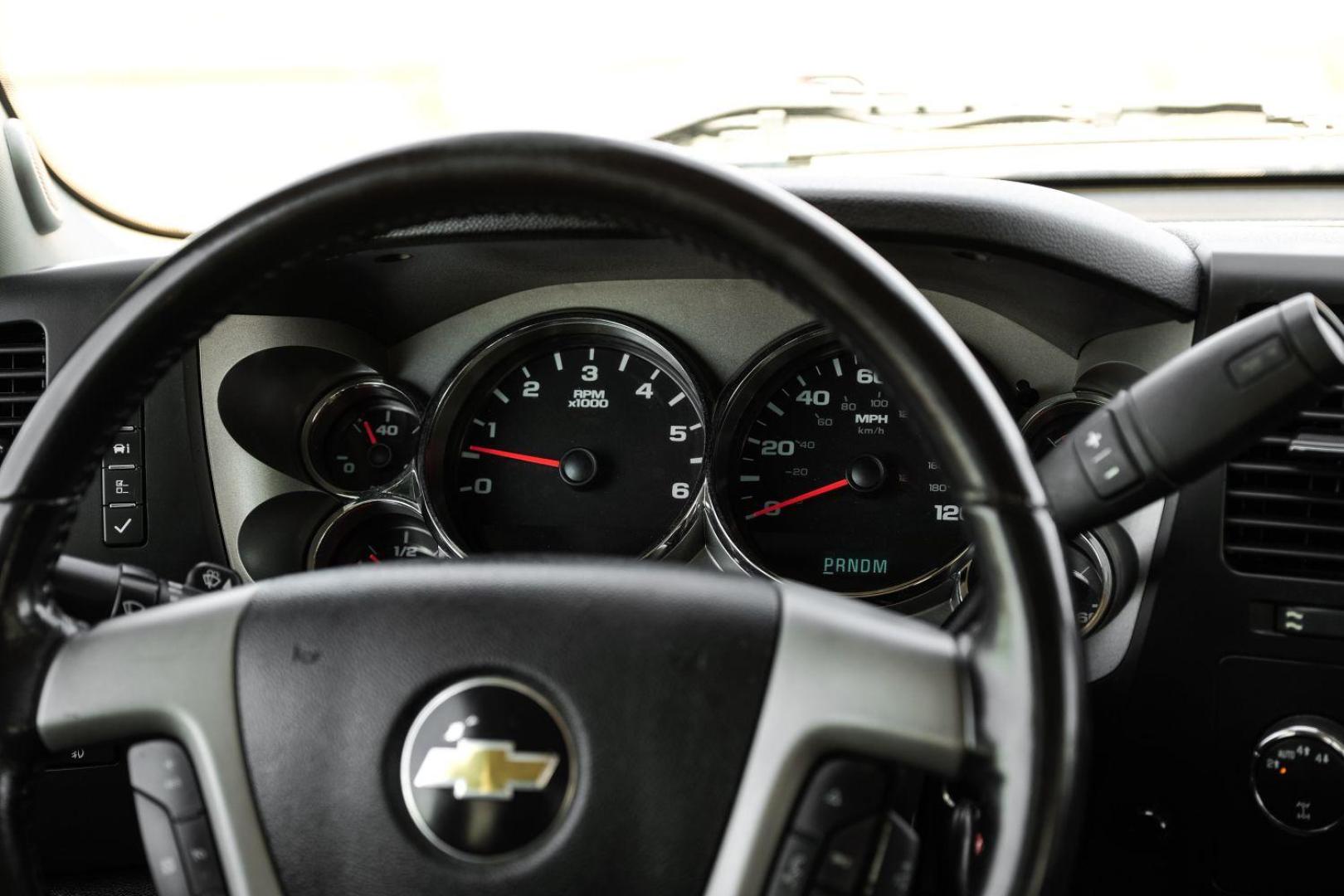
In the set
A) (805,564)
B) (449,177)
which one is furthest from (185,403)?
(449,177)

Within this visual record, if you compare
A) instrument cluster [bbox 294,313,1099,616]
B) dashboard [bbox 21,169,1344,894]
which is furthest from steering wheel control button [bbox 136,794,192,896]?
instrument cluster [bbox 294,313,1099,616]

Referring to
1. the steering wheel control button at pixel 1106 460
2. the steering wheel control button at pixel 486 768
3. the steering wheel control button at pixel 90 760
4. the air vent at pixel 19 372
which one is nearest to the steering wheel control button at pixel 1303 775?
the steering wheel control button at pixel 1106 460

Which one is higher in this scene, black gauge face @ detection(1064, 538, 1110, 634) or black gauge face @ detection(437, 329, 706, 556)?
black gauge face @ detection(437, 329, 706, 556)

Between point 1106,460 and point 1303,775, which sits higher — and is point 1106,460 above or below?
above

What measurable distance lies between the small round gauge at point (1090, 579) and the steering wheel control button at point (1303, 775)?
24 centimetres

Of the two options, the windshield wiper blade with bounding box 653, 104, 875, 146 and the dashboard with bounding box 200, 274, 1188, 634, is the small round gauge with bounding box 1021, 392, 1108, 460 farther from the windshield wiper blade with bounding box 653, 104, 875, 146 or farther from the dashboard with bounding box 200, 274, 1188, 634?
the windshield wiper blade with bounding box 653, 104, 875, 146

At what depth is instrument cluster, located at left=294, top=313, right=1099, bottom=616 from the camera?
6.55 ft

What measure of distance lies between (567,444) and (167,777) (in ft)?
4.17

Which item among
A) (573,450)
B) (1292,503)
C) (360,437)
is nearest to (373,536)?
(360,437)

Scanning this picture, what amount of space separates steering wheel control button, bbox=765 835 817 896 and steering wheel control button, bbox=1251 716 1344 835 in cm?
93

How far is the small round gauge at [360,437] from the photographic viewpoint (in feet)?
7.15

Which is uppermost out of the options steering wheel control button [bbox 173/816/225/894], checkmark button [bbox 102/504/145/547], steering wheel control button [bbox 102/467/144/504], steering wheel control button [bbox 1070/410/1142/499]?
steering wheel control button [bbox 1070/410/1142/499]

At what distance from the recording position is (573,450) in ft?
6.82

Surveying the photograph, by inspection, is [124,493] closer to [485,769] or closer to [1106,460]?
[485,769]
